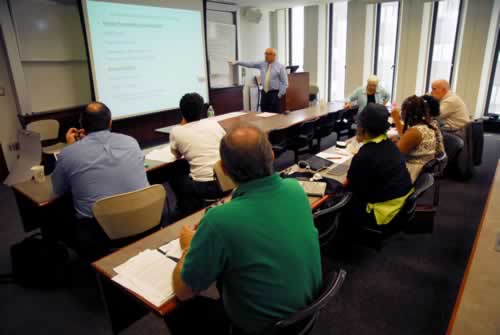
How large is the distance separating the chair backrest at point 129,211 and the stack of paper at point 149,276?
1.67 feet

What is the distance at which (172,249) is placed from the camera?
154 cm

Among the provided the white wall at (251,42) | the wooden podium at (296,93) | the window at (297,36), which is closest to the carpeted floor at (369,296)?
the wooden podium at (296,93)

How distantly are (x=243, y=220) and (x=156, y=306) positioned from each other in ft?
1.59

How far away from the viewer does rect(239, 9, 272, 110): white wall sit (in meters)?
8.06

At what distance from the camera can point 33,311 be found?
2.27m

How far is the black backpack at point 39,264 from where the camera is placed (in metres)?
2.48

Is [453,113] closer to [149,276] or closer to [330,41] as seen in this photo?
[149,276]

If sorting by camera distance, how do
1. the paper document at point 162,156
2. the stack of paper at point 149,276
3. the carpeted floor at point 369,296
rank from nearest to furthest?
1. the stack of paper at point 149,276
2. the carpeted floor at point 369,296
3. the paper document at point 162,156

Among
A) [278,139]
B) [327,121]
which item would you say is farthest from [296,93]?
[278,139]

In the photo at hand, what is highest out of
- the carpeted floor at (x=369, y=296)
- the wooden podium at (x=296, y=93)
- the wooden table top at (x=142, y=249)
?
the wooden podium at (x=296, y=93)

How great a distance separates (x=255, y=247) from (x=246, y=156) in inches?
12.0

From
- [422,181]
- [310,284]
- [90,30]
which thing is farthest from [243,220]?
[90,30]

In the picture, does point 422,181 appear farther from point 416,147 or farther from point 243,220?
point 243,220

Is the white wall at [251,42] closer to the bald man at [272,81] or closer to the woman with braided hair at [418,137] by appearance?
the bald man at [272,81]
